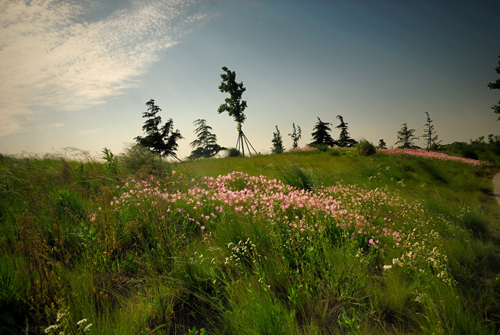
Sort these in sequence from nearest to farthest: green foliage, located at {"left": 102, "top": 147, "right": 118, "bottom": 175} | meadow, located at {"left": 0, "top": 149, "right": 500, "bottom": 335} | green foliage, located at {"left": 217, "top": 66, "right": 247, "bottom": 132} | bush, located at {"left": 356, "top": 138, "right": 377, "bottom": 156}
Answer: meadow, located at {"left": 0, "top": 149, "right": 500, "bottom": 335} → green foliage, located at {"left": 102, "top": 147, "right": 118, "bottom": 175} → bush, located at {"left": 356, "top": 138, "right": 377, "bottom": 156} → green foliage, located at {"left": 217, "top": 66, "right": 247, "bottom": 132}

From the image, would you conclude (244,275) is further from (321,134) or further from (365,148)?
(321,134)

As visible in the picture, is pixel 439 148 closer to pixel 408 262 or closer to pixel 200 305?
pixel 408 262

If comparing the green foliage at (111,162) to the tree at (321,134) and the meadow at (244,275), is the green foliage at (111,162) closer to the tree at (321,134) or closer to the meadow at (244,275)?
the meadow at (244,275)

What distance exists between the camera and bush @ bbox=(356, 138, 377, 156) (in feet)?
39.8

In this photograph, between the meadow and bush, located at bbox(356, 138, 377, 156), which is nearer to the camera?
the meadow

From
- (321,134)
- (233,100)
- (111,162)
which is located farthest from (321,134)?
(111,162)

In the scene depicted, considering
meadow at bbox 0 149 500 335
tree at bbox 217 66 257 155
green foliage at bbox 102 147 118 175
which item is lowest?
meadow at bbox 0 149 500 335

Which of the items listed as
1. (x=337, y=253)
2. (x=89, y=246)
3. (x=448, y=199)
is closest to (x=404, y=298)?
(x=337, y=253)

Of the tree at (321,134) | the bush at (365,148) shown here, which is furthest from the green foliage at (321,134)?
the bush at (365,148)

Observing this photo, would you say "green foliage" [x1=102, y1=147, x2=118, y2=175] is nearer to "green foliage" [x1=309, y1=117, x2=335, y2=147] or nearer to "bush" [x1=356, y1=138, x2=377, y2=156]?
"bush" [x1=356, y1=138, x2=377, y2=156]

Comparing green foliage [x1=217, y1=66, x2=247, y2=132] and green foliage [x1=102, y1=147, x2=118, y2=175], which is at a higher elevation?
green foliage [x1=217, y1=66, x2=247, y2=132]

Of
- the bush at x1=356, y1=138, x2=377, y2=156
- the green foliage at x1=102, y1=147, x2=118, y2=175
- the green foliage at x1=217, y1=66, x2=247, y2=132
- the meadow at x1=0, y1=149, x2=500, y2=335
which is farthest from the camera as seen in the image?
the green foliage at x1=217, y1=66, x2=247, y2=132

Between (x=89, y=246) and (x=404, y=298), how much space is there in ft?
10.9

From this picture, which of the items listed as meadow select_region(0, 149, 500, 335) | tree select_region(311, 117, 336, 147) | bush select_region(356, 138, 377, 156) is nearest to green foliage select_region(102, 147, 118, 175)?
meadow select_region(0, 149, 500, 335)
